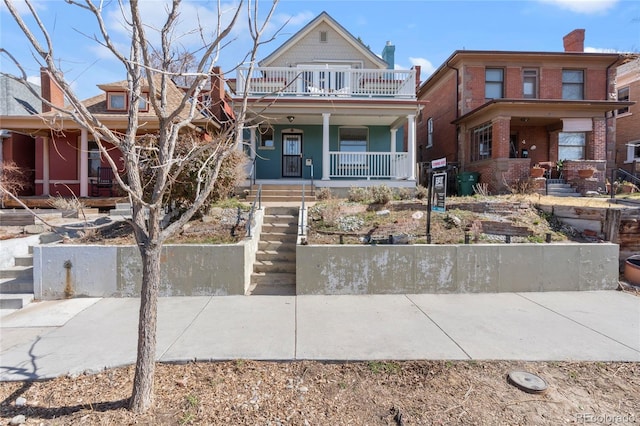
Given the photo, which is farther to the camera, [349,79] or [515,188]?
[349,79]

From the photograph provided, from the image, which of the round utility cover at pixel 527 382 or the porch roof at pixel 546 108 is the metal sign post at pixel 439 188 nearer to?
the round utility cover at pixel 527 382

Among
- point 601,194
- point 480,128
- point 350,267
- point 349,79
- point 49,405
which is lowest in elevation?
point 49,405

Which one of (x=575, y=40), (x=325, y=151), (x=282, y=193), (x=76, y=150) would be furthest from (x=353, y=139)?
(x=575, y=40)

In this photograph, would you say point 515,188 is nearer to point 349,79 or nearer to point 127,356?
point 349,79

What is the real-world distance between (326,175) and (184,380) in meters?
9.87

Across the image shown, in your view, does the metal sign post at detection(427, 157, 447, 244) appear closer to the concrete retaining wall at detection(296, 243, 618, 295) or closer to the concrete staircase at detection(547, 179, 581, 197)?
the concrete retaining wall at detection(296, 243, 618, 295)

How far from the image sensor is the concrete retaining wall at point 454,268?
5953mm

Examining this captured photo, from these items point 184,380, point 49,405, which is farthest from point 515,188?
point 49,405

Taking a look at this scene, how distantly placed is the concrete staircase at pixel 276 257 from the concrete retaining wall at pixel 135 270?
0.62 meters

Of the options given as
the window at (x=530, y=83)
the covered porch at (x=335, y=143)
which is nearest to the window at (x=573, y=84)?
the window at (x=530, y=83)

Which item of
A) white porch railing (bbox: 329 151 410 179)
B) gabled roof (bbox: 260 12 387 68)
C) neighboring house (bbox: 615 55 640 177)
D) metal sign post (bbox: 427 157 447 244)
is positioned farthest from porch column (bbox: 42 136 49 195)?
neighboring house (bbox: 615 55 640 177)

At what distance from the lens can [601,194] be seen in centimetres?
1272

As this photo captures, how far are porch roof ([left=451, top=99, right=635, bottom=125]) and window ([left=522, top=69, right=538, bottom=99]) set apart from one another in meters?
1.97

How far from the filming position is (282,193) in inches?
443
